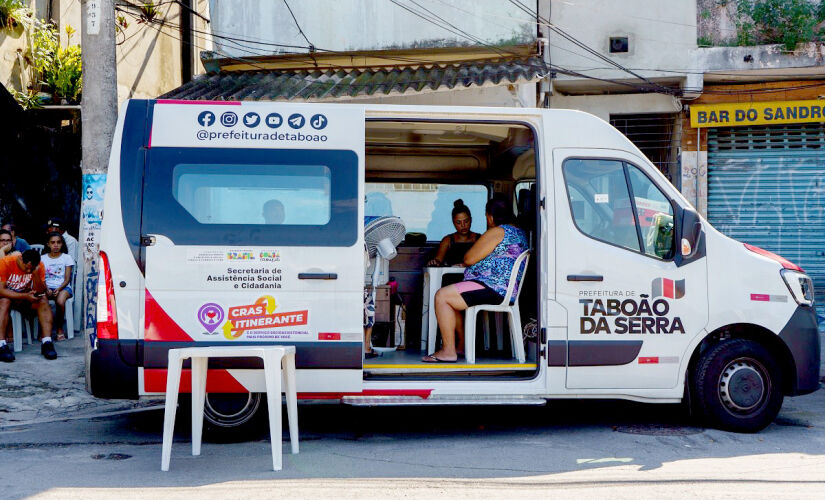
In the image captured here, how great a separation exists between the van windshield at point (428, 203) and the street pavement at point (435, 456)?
6.07ft

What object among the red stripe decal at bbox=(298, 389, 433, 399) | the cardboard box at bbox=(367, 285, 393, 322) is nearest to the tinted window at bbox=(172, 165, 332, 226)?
the red stripe decal at bbox=(298, 389, 433, 399)

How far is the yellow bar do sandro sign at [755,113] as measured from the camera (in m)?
12.8

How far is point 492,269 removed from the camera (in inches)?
267

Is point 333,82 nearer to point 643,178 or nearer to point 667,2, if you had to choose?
point 667,2

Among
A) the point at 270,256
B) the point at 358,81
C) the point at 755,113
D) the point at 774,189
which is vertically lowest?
the point at 270,256

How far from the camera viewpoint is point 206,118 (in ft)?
19.2

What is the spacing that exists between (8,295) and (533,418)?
19.3ft

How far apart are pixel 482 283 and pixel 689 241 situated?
1610 millimetres

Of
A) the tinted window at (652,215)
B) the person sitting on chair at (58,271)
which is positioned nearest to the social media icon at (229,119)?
the tinted window at (652,215)

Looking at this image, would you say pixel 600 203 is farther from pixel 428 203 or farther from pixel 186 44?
pixel 186 44

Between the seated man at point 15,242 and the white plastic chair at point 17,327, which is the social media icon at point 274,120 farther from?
the seated man at point 15,242

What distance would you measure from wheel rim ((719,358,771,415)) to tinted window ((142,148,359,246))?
9.64ft

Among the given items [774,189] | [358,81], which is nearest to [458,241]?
[358,81]

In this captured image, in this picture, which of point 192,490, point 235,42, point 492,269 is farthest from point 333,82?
point 192,490
